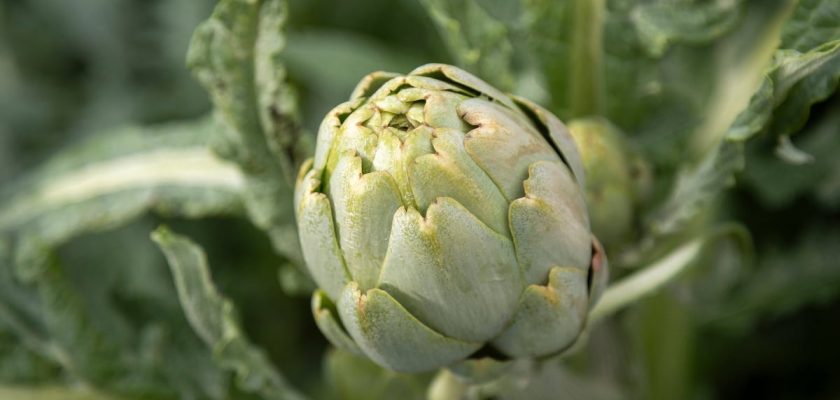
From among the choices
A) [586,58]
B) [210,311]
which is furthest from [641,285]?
[210,311]

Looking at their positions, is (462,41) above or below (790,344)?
above

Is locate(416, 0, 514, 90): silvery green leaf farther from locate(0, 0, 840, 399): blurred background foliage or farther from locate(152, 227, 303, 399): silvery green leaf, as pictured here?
locate(152, 227, 303, 399): silvery green leaf

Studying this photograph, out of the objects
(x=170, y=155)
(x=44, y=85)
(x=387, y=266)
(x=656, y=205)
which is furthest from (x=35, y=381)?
(x=44, y=85)

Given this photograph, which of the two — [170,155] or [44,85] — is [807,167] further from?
[44,85]

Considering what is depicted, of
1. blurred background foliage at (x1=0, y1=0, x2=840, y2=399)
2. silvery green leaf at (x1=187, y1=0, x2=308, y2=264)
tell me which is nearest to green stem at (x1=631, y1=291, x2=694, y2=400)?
blurred background foliage at (x1=0, y1=0, x2=840, y2=399)

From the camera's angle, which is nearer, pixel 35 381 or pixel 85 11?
pixel 35 381

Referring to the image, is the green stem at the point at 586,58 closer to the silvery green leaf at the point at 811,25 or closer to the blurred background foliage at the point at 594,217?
the blurred background foliage at the point at 594,217

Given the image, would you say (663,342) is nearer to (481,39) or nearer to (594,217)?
(594,217)
